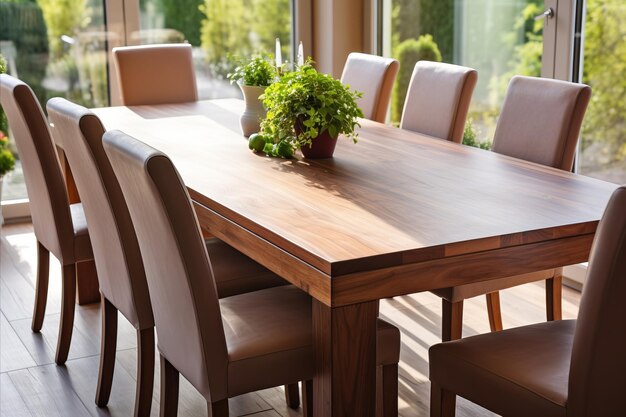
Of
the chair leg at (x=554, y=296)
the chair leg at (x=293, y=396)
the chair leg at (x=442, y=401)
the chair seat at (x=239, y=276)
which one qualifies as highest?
the chair seat at (x=239, y=276)

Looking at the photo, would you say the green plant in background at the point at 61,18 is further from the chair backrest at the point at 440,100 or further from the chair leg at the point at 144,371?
the chair leg at the point at 144,371

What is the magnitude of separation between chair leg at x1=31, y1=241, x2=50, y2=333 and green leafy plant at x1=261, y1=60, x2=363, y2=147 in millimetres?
1218

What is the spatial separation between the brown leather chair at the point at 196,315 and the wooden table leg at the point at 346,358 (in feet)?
0.51

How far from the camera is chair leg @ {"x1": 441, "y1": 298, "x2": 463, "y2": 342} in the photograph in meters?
2.90

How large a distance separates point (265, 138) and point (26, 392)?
3.95 feet

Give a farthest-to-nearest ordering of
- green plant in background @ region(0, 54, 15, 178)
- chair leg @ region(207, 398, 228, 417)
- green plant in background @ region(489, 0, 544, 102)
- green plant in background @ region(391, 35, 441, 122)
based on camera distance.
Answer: green plant in background @ region(391, 35, 441, 122), green plant in background @ region(0, 54, 15, 178), green plant in background @ region(489, 0, 544, 102), chair leg @ region(207, 398, 228, 417)

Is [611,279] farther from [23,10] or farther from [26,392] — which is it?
[23,10]

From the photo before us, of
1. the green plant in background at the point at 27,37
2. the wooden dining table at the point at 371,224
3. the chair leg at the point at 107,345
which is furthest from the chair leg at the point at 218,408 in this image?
the green plant in background at the point at 27,37

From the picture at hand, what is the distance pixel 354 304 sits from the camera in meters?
1.93

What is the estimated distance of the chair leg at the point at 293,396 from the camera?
292 centimetres

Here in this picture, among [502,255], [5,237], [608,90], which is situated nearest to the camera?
[502,255]

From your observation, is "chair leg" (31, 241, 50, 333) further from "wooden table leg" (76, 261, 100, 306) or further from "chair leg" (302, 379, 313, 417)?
"chair leg" (302, 379, 313, 417)

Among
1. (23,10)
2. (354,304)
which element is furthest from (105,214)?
→ (23,10)

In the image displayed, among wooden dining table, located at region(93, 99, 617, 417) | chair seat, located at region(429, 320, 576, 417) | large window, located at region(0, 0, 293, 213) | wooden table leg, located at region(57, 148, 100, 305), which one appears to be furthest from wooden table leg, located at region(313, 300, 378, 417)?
large window, located at region(0, 0, 293, 213)
